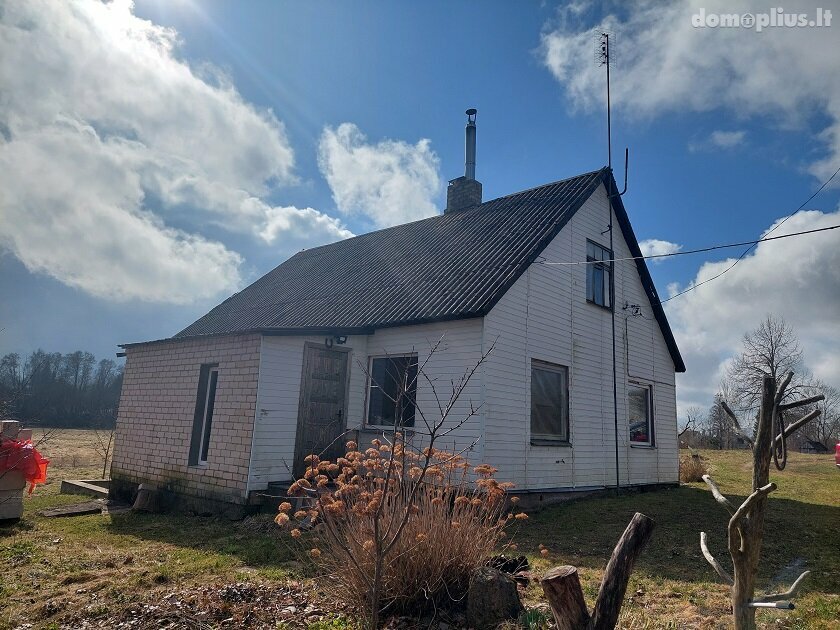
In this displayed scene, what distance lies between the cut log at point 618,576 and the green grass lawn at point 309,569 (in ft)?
3.58

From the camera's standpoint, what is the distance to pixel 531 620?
3.90 m

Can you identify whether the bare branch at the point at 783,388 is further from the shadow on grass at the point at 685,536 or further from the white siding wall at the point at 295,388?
the white siding wall at the point at 295,388

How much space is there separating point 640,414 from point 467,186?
7759 mm

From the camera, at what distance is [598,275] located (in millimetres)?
12641

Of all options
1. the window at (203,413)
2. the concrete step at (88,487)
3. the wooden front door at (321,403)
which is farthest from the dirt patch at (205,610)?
the concrete step at (88,487)

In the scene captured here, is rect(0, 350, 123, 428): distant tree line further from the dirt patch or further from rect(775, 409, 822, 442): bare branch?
rect(775, 409, 822, 442): bare branch

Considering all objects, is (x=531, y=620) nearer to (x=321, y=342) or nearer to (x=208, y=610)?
(x=208, y=610)

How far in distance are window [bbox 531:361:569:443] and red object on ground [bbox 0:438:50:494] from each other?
8371mm

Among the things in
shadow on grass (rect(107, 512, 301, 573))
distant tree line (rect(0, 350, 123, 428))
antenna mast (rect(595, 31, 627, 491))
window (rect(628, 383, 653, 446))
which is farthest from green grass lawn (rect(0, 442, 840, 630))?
distant tree line (rect(0, 350, 123, 428))

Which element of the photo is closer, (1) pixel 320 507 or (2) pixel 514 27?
(1) pixel 320 507

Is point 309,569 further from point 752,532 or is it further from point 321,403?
point 321,403

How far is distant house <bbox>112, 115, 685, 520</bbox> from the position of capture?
934 cm

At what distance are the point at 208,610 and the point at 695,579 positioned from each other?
15.5 ft

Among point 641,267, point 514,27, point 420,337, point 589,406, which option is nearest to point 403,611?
point 420,337
